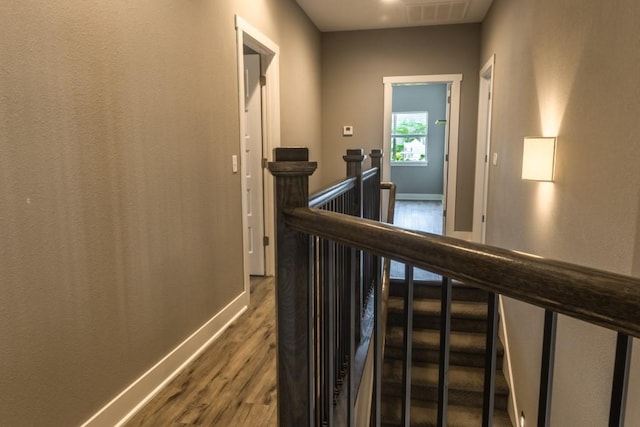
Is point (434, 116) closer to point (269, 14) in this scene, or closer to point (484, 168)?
point (484, 168)

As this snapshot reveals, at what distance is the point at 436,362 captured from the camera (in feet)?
14.3

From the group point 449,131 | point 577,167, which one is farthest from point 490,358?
point 449,131

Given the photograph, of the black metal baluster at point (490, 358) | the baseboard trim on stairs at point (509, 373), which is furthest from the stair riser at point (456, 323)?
the black metal baluster at point (490, 358)

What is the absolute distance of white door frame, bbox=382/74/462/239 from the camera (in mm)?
5762

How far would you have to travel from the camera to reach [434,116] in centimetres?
1017

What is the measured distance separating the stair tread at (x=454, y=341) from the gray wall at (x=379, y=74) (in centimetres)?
195

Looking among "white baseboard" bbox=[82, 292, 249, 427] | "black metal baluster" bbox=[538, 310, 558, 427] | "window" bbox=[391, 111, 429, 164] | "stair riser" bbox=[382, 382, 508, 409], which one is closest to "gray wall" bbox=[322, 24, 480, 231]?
"stair riser" bbox=[382, 382, 508, 409]

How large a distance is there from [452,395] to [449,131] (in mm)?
3343

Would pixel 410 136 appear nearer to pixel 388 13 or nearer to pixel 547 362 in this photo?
pixel 388 13

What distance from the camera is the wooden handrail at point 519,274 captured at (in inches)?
23.5

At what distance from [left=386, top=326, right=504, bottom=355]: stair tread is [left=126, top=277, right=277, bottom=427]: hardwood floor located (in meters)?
1.85

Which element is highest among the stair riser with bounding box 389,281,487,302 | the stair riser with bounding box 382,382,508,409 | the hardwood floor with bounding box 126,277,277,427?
the hardwood floor with bounding box 126,277,277,427

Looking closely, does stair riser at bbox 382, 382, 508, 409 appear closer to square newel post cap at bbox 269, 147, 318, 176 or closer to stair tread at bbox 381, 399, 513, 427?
stair tread at bbox 381, 399, 513, 427

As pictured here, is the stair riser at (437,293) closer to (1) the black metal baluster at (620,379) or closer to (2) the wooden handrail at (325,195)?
(2) the wooden handrail at (325,195)
